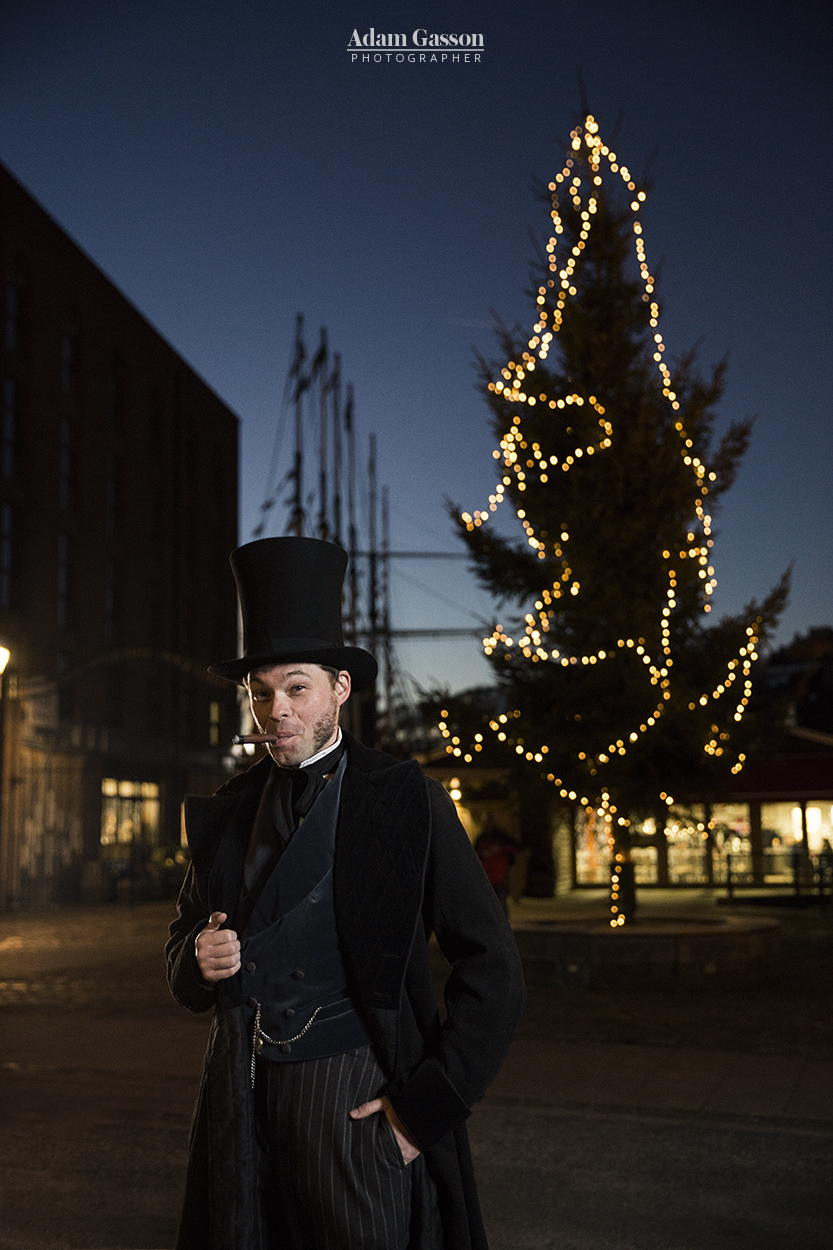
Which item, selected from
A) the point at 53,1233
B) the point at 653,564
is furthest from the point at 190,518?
the point at 53,1233

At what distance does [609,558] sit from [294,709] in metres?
11.4

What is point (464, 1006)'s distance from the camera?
2.58 m

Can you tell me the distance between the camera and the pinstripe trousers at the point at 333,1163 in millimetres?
2508

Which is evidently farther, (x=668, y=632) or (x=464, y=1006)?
(x=668, y=632)

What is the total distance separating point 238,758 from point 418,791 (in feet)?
104

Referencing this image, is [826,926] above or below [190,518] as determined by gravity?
below

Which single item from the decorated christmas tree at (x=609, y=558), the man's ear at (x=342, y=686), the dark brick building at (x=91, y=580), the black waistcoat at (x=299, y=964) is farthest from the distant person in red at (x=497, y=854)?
the black waistcoat at (x=299, y=964)

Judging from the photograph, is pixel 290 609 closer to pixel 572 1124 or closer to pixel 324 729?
pixel 324 729

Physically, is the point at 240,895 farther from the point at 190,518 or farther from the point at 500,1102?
the point at 190,518

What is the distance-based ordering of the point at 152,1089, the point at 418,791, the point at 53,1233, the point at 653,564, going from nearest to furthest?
the point at 418,791, the point at 53,1233, the point at 152,1089, the point at 653,564

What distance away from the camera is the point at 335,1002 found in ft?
8.62

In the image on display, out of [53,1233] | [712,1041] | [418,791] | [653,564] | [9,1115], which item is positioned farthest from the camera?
[653,564]

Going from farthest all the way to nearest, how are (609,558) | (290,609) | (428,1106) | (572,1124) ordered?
(609,558), (572,1124), (290,609), (428,1106)

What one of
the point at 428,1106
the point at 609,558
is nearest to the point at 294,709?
the point at 428,1106
